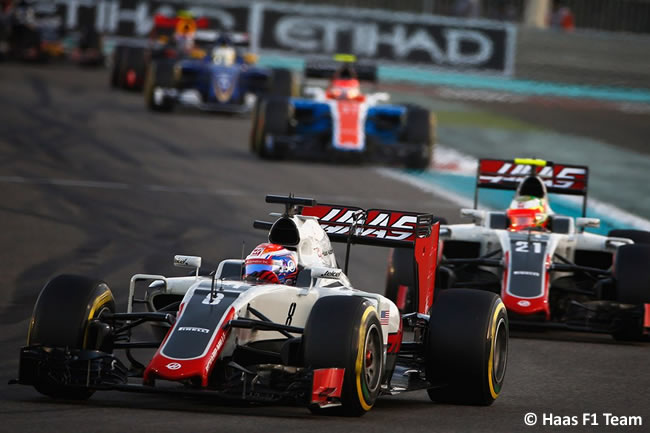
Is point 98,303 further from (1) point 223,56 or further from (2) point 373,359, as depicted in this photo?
(1) point 223,56

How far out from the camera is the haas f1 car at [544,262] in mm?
13547

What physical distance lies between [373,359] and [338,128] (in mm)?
15709

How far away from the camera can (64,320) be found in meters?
9.29

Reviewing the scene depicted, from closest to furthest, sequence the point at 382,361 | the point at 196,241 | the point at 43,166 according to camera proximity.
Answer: the point at 382,361, the point at 196,241, the point at 43,166

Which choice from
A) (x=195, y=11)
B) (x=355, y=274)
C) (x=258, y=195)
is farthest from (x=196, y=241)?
(x=195, y=11)

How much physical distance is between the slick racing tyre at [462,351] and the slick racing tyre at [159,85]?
21708 mm

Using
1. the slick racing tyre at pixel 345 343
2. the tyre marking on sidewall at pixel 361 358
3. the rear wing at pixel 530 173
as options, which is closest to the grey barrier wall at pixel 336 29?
the rear wing at pixel 530 173

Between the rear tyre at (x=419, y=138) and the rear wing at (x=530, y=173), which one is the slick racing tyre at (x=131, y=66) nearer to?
the rear tyre at (x=419, y=138)

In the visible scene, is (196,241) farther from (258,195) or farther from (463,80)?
(463,80)

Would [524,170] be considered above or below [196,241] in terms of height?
above

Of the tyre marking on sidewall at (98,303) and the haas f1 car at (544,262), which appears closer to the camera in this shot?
the tyre marking on sidewall at (98,303)

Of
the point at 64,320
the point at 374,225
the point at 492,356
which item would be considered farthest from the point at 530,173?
the point at 64,320

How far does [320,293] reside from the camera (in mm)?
9930

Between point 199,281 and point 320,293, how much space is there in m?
0.88
